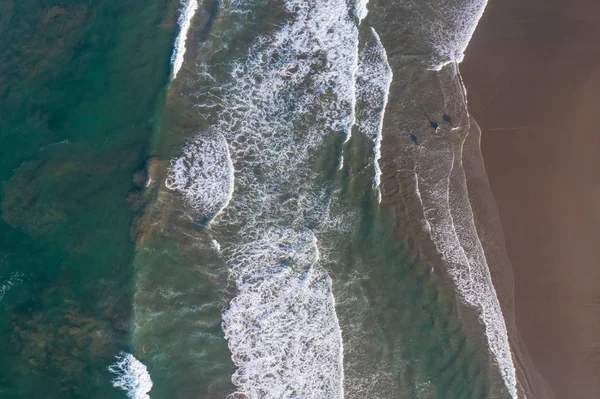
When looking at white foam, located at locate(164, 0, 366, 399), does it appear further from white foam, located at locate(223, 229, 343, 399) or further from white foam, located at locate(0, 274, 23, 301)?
white foam, located at locate(0, 274, 23, 301)

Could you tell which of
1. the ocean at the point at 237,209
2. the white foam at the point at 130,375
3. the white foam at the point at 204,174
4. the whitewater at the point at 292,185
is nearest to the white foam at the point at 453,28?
the whitewater at the point at 292,185

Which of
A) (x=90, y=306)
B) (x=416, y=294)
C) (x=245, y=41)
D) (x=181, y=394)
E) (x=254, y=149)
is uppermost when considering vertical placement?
(x=245, y=41)

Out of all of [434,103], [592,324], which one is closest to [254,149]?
[434,103]

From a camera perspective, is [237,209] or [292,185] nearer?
[237,209]

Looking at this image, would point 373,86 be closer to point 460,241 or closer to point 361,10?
point 361,10

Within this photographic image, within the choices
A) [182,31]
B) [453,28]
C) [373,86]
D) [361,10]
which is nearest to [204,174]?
[182,31]

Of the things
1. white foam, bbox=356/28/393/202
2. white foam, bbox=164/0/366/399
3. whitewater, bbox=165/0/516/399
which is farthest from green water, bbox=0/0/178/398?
white foam, bbox=356/28/393/202

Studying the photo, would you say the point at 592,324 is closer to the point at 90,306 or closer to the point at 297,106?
the point at 297,106
